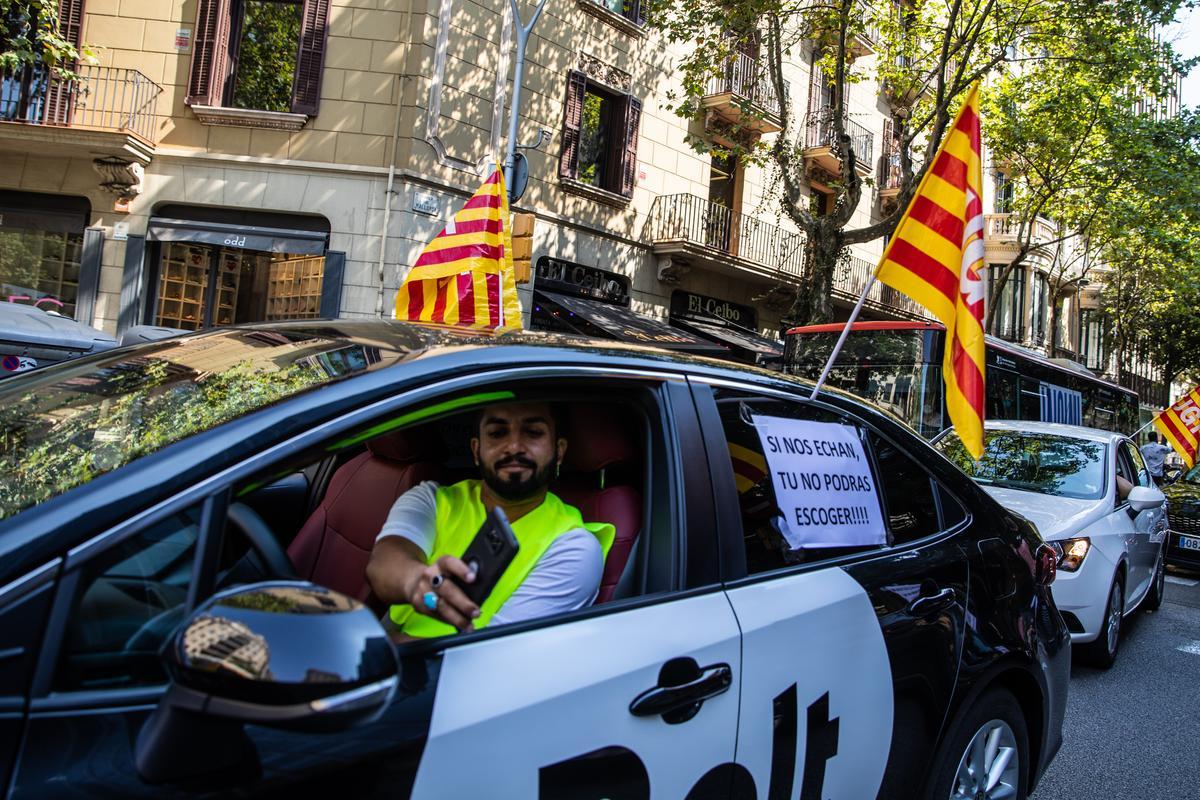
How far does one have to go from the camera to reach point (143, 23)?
45.2ft

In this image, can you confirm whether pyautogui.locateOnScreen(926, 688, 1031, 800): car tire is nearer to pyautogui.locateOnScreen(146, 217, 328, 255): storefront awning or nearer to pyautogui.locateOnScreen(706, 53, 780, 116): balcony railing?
pyautogui.locateOnScreen(146, 217, 328, 255): storefront awning

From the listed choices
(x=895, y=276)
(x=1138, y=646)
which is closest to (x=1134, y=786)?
(x=895, y=276)

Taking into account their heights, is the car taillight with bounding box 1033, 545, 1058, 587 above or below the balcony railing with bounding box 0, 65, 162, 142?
below

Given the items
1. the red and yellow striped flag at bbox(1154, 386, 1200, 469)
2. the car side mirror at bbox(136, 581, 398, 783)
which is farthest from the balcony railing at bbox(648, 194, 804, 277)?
the car side mirror at bbox(136, 581, 398, 783)

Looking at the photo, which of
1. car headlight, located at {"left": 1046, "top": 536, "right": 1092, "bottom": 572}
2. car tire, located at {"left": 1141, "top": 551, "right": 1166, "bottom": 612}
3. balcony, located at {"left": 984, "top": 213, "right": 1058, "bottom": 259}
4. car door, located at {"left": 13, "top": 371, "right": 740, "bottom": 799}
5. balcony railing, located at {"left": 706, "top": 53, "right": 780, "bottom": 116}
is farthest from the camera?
balcony, located at {"left": 984, "top": 213, "right": 1058, "bottom": 259}

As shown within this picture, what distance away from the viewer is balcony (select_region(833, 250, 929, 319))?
21953 mm

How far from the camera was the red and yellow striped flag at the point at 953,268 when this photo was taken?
3.51 meters

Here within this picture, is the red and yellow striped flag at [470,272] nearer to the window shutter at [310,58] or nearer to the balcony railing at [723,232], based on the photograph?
the window shutter at [310,58]

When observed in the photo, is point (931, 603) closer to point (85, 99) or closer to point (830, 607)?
point (830, 607)

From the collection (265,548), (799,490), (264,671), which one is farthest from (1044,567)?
(264,671)

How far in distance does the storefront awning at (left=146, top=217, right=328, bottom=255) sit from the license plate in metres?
12.2

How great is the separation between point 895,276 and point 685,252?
1408cm

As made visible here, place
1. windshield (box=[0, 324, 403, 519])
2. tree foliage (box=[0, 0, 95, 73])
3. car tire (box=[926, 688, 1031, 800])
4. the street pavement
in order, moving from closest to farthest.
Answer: windshield (box=[0, 324, 403, 519]) → car tire (box=[926, 688, 1031, 800]) → the street pavement → tree foliage (box=[0, 0, 95, 73])

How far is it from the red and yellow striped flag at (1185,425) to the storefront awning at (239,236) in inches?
537
